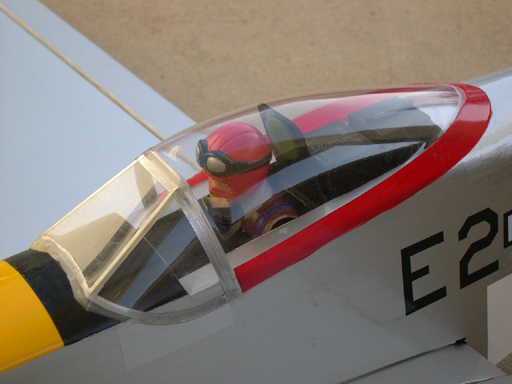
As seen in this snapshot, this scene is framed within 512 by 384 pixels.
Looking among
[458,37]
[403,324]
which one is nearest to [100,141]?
[403,324]

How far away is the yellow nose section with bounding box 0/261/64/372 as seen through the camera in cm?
101

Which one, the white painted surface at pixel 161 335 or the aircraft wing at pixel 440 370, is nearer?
the white painted surface at pixel 161 335

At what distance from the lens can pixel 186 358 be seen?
3.67 feet

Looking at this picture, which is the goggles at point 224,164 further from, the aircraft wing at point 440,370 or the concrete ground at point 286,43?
the concrete ground at point 286,43

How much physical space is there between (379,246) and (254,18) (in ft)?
10.1

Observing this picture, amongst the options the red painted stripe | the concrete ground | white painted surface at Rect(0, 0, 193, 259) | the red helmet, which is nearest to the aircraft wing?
the red painted stripe

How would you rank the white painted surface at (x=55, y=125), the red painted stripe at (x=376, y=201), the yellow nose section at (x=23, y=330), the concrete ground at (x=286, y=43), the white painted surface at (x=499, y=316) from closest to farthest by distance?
the yellow nose section at (x=23, y=330) → the red painted stripe at (x=376, y=201) → the white painted surface at (x=499, y=316) → the white painted surface at (x=55, y=125) → the concrete ground at (x=286, y=43)

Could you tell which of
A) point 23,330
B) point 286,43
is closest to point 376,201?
point 23,330

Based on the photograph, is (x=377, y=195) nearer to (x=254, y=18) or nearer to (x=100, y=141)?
(x=100, y=141)

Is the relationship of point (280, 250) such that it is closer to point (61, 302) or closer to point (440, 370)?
point (61, 302)

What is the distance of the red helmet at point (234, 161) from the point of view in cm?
119

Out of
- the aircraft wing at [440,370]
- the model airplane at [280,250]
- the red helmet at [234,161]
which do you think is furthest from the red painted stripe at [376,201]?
the aircraft wing at [440,370]

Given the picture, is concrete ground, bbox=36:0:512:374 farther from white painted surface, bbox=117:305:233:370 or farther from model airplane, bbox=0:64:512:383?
white painted surface, bbox=117:305:233:370

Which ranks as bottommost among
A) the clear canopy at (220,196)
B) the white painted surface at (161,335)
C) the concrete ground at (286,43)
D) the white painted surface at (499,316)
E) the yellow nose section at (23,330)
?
the white painted surface at (499,316)
